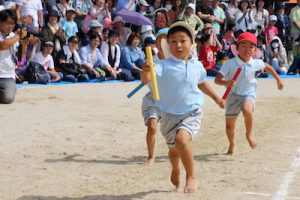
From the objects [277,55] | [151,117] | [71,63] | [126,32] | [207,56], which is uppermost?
[151,117]

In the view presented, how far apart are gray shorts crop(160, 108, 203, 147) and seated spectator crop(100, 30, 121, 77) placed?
9618 mm

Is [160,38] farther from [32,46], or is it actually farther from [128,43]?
[128,43]

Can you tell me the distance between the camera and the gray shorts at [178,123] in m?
5.45

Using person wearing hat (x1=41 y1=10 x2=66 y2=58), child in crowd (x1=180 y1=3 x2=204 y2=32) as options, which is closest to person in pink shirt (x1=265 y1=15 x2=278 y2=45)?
child in crowd (x1=180 y1=3 x2=204 y2=32)

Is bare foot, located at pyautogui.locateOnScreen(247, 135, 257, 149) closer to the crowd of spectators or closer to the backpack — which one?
the crowd of spectators

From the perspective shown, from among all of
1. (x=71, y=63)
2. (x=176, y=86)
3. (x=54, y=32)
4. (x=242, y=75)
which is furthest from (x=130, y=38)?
(x=176, y=86)

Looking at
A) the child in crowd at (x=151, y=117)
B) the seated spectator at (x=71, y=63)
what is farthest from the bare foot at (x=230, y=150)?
the seated spectator at (x=71, y=63)

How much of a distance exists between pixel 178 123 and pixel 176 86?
0.29 m

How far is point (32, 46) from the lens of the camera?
14.1m

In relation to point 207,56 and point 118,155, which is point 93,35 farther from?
point 118,155

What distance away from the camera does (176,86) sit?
5.49 meters

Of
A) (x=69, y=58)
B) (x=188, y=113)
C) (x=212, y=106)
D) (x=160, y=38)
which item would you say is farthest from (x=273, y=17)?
(x=188, y=113)

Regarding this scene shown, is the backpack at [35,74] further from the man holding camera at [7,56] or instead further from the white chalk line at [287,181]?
the white chalk line at [287,181]

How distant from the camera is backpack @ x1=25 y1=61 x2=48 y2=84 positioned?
44.4 feet
